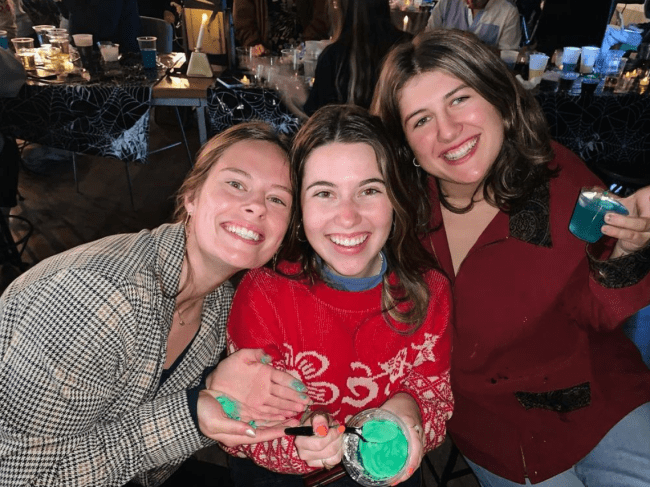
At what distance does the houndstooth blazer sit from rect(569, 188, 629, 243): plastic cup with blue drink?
1.28m

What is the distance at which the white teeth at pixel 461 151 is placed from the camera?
1.76 meters

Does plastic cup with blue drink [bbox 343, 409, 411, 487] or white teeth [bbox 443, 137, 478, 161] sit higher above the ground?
white teeth [bbox 443, 137, 478, 161]

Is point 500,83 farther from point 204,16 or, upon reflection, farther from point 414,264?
point 204,16

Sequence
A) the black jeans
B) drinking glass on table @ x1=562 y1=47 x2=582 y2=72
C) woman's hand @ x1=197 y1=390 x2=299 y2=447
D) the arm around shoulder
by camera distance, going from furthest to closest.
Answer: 1. drinking glass on table @ x1=562 y1=47 x2=582 y2=72
2. the black jeans
3. woman's hand @ x1=197 y1=390 x2=299 y2=447
4. the arm around shoulder

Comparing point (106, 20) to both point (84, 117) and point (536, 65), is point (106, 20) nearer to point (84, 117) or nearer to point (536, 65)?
point (84, 117)

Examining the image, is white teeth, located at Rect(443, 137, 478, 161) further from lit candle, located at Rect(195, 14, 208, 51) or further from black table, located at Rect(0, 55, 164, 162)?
lit candle, located at Rect(195, 14, 208, 51)

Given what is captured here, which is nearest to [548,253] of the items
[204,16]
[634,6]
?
[204,16]

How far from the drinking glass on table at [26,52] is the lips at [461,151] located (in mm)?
3657

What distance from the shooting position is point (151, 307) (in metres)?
1.49

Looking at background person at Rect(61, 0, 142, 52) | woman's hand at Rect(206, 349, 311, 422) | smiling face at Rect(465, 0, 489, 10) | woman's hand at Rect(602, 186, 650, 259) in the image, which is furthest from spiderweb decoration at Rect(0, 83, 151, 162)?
smiling face at Rect(465, 0, 489, 10)

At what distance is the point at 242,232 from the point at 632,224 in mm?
1182

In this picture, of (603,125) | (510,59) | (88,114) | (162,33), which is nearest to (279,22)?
(162,33)

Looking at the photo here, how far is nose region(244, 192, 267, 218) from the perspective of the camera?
157cm

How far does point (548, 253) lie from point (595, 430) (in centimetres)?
61
